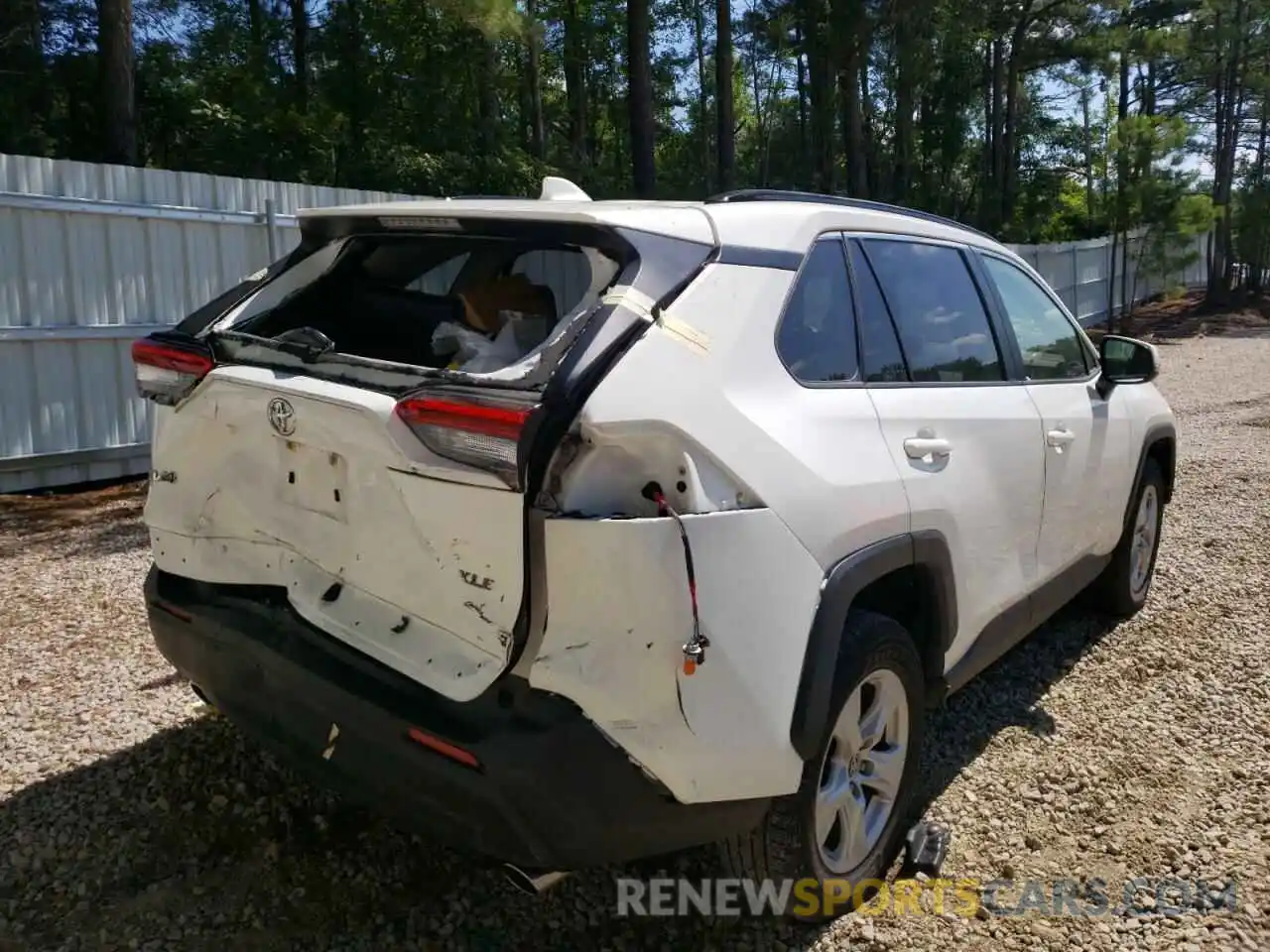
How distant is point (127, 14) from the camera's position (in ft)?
36.7

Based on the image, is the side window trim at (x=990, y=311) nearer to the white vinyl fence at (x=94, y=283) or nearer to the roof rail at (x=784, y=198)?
the roof rail at (x=784, y=198)

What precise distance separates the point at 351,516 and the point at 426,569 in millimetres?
279

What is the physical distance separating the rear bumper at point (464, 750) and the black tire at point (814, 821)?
0.20 metres

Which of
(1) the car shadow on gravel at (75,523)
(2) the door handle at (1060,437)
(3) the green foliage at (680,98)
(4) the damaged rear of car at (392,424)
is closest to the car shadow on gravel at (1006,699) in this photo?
(2) the door handle at (1060,437)

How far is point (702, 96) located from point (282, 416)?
111ft

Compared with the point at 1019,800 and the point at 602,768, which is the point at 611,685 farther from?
the point at 1019,800

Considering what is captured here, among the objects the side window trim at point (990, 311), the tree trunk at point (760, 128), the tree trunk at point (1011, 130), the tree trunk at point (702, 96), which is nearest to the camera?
the side window trim at point (990, 311)

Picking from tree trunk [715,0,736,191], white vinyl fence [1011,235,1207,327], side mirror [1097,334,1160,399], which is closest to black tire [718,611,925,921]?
side mirror [1097,334,1160,399]

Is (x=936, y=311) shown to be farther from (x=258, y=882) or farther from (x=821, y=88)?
(x=821, y=88)

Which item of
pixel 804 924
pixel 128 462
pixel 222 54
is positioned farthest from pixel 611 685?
pixel 222 54

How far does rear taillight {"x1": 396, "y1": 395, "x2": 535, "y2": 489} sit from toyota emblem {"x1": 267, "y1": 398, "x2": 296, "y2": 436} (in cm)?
42

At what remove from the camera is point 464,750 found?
220 centimetres

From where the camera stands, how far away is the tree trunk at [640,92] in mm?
16375

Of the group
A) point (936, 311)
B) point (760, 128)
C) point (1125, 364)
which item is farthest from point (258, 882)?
point (760, 128)
